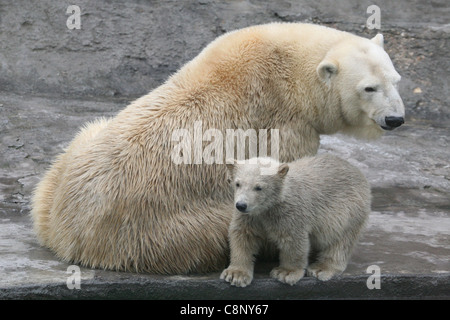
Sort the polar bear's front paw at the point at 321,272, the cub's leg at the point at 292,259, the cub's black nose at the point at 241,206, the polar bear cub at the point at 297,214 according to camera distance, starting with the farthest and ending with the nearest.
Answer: the polar bear's front paw at the point at 321,272 < the cub's leg at the point at 292,259 < the polar bear cub at the point at 297,214 < the cub's black nose at the point at 241,206

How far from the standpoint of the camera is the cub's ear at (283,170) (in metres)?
4.16

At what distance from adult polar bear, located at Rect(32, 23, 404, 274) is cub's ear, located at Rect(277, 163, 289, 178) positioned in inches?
21.9

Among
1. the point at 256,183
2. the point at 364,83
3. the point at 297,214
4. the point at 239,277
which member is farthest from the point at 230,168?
the point at 364,83

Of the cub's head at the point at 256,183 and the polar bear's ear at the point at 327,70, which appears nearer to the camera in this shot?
the cub's head at the point at 256,183

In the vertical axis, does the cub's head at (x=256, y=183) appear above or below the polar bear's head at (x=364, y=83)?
below

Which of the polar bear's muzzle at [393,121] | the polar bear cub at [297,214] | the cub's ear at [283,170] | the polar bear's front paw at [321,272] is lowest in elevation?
the polar bear's front paw at [321,272]

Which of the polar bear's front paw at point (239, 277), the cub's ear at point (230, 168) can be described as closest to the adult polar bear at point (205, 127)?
the polar bear's front paw at point (239, 277)

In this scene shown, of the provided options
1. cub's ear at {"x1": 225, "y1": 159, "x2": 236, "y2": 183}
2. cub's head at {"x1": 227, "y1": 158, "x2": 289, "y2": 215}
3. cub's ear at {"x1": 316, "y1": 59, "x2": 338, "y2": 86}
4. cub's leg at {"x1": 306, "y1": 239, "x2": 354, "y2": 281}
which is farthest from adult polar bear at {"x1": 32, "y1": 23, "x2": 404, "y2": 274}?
cub's leg at {"x1": 306, "y1": 239, "x2": 354, "y2": 281}

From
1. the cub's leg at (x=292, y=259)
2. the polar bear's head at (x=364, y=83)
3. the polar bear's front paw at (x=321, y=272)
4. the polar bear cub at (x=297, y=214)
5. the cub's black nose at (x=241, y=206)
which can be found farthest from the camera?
the polar bear's head at (x=364, y=83)

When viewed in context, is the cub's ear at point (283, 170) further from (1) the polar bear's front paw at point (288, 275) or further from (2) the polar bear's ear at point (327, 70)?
(2) the polar bear's ear at point (327, 70)

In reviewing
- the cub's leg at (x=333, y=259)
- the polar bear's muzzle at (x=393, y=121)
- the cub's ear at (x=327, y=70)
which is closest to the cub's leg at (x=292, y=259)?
the cub's leg at (x=333, y=259)

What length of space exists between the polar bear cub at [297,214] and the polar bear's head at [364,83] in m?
0.35

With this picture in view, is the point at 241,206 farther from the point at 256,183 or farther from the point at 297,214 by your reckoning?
the point at 297,214

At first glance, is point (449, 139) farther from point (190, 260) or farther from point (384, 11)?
point (190, 260)
